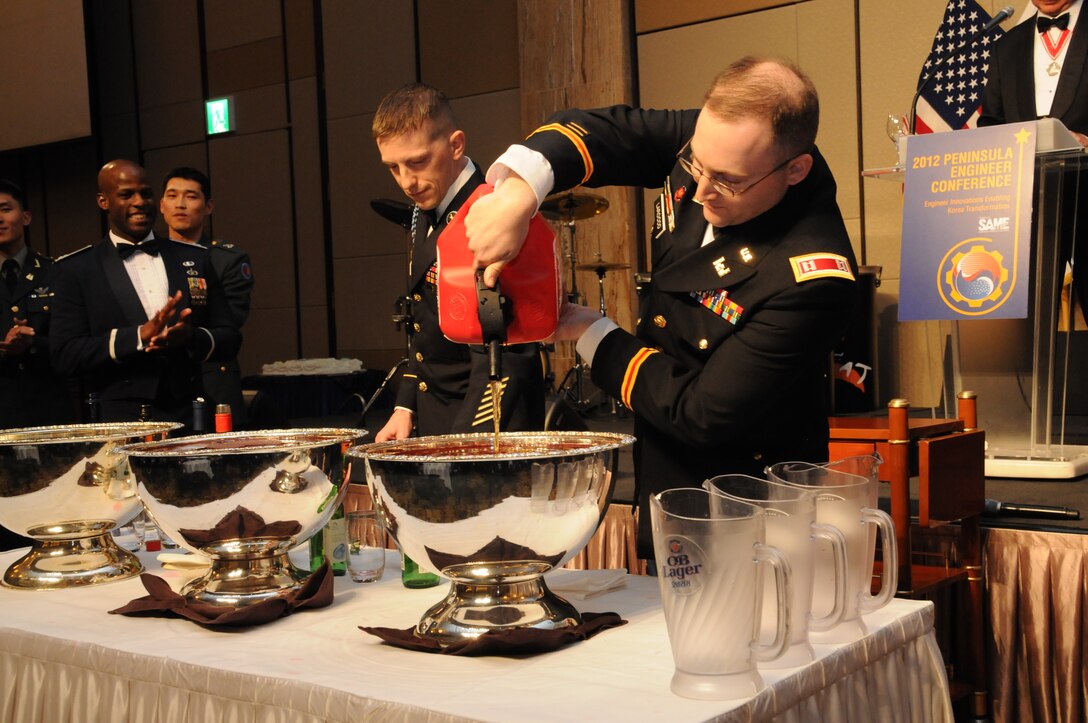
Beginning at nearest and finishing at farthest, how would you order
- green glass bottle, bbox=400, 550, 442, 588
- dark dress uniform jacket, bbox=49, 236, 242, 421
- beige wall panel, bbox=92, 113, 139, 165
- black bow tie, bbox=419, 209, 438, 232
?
green glass bottle, bbox=400, 550, 442, 588, black bow tie, bbox=419, 209, 438, 232, dark dress uniform jacket, bbox=49, 236, 242, 421, beige wall panel, bbox=92, 113, 139, 165

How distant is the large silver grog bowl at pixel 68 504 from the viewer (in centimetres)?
129

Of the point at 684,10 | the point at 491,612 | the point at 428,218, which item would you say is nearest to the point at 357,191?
the point at 684,10

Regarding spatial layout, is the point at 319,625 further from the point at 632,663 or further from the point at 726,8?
the point at 726,8

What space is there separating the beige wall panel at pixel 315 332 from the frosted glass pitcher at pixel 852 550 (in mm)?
7463

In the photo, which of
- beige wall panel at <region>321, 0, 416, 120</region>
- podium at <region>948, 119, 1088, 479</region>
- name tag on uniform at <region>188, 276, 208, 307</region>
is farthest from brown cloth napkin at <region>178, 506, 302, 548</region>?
beige wall panel at <region>321, 0, 416, 120</region>

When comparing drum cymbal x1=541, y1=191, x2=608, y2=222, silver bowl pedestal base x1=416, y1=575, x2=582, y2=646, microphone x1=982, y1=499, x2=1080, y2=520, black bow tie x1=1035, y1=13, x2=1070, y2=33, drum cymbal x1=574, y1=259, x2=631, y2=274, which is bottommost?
microphone x1=982, y1=499, x2=1080, y2=520

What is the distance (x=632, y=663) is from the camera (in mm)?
906

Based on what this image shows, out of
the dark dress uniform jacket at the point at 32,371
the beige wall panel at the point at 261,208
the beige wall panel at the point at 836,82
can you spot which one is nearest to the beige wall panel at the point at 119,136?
the beige wall panel at the point at 261,208

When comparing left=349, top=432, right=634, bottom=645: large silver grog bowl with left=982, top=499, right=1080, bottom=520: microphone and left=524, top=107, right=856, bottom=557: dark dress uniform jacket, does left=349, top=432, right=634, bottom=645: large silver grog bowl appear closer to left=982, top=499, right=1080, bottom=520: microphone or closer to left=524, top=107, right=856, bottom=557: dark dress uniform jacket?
left=524, top=107, right=856, bottom=557: dark dress uniform jacket

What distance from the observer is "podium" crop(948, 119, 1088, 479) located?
316 cm

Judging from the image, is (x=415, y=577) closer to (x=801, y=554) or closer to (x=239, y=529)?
(x=239, y=529)

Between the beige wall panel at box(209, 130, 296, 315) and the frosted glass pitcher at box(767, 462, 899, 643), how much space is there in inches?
302

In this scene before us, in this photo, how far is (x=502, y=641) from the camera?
93cm

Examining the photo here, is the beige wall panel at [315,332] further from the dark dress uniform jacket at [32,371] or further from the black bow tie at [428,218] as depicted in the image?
the black bow tie at [428,218]
